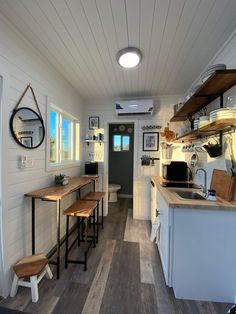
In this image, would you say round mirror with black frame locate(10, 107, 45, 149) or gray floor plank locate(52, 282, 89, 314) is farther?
round mirror with black frame locate(10, 107, 45, 149)

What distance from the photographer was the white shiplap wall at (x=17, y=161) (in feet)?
4.96

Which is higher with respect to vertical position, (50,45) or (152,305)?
(50,45)

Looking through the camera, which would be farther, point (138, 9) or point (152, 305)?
point (152, 305)

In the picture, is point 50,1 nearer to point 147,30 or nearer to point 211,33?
point 147,30

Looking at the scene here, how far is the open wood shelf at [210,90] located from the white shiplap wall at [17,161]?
181 centimetres

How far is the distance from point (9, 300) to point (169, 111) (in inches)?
137

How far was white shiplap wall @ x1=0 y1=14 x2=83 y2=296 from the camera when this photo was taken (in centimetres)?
151

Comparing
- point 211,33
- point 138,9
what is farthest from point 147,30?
point 211,33

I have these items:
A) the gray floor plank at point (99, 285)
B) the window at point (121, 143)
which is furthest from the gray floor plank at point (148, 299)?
the window at point (121, 143)

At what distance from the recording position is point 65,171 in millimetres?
2762

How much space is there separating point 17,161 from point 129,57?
5.57 ft

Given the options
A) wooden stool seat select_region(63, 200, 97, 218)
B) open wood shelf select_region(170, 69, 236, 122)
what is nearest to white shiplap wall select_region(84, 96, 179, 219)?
open wood shelf select_region(170, 69, 236, 122)

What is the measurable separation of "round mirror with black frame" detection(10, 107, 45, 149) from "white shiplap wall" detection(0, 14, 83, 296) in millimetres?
54

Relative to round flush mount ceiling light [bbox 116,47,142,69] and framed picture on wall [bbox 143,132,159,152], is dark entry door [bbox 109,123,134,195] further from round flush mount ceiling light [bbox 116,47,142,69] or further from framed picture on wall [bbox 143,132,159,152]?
round flush mount ceiling light [bbox 116,47,142,69]
